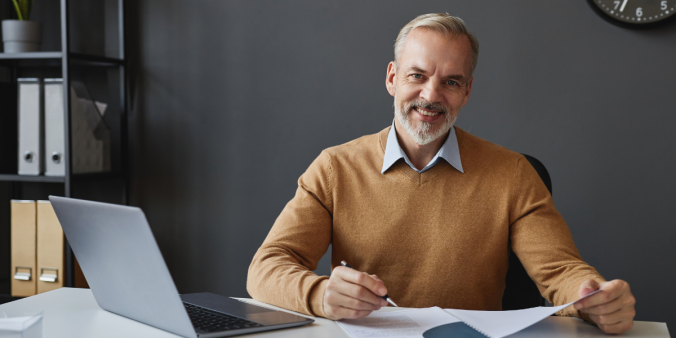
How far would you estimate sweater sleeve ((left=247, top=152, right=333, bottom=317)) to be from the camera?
1.07 metres

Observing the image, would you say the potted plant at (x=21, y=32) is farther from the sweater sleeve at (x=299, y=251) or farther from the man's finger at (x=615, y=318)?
the man's finger at (x=615, y=318)

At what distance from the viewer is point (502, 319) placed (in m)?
0.98

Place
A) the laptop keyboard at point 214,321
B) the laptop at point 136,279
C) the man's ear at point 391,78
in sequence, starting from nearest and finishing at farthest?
the laptop at point 136,279 → the laptop keyboard at point 214,321 → the man's ear at point 391,78

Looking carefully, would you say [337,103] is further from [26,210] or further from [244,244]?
[26,210]

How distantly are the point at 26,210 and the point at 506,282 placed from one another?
71.1 inches

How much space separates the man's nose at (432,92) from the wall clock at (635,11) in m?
0.87

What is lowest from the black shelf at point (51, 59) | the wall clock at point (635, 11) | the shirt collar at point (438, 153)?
the shirt collar at point (438, 153)

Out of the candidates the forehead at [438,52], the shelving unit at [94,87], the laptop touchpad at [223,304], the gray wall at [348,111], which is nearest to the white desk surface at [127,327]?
the laptop touchpad at [223,304]

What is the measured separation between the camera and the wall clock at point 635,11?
6.16 feet

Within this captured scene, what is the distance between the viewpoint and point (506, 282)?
1494 mm

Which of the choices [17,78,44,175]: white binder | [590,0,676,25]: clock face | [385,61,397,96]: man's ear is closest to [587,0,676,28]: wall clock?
[590,0,676,25]: clock face

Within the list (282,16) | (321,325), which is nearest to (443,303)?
(321,325)

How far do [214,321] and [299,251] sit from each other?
419 millimetres

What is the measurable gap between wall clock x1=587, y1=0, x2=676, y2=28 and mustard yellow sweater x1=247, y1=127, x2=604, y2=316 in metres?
0.79
